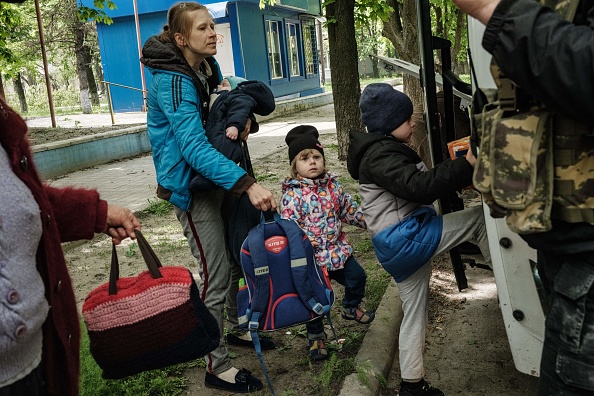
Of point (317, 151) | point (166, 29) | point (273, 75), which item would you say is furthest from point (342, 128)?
point (273, 75)

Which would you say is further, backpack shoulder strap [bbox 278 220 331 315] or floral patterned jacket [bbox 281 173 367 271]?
floral patterned jacket [bbox 281 173 367 271]

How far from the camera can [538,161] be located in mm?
1620

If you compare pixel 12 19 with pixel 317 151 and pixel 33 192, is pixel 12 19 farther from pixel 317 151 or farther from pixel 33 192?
pixel 33 192

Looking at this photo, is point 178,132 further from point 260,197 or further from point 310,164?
point 310,164

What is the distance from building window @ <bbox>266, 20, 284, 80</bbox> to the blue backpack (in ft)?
66.6

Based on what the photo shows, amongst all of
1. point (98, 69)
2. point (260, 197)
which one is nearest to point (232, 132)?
point (260, 197)

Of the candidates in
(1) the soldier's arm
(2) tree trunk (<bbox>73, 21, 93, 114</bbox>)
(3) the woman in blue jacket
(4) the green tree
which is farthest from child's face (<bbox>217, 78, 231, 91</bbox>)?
(2) tree trunk (<bbox>73, 21, 93, 114</bbox>)

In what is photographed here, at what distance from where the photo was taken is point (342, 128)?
884 centimetres

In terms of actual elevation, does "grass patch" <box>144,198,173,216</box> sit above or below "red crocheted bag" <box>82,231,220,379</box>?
below

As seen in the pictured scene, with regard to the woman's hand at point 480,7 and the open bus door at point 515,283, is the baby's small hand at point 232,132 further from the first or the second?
the woman's hand at point 480,7

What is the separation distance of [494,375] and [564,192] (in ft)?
6.95

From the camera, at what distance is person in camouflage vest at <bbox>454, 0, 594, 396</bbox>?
146cm

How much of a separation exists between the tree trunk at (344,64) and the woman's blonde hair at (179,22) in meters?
5.45

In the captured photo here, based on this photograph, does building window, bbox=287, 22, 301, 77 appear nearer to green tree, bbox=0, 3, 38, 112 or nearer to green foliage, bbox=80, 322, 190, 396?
green tree, bbox=0, 3, 38, 112
